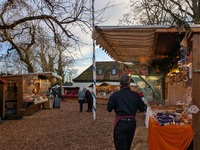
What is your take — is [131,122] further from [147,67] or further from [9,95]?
[9,95]

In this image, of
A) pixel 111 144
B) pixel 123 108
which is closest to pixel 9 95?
pixel 111 144

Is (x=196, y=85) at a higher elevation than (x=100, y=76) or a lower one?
lower

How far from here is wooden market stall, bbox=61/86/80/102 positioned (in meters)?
24.7

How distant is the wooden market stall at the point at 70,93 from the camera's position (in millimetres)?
24656

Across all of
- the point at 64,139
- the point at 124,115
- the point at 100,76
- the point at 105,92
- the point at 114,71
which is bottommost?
the point at 64,139

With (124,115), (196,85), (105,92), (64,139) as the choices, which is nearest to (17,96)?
(64,139)

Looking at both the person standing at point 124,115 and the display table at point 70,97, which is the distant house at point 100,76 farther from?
the person standing at point 124,115

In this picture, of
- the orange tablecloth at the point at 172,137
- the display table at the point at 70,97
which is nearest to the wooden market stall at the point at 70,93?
the display table at the point at 70,97

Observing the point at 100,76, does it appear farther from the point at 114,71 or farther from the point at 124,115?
the point at 124,115

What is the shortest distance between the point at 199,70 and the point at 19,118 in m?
9.92

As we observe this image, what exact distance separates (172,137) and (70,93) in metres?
22.4

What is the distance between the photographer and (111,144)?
596cm

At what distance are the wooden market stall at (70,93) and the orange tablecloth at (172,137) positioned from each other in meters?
21.0

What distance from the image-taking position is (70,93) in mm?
25578
